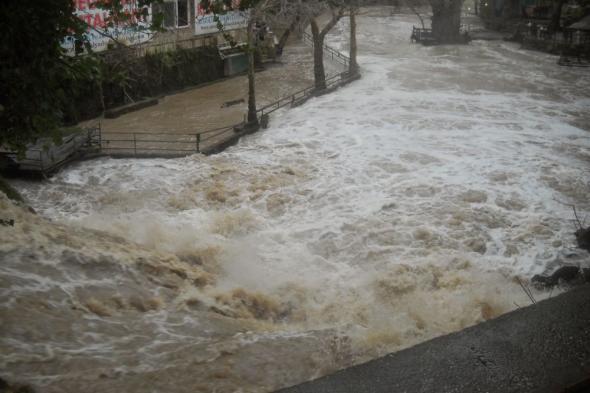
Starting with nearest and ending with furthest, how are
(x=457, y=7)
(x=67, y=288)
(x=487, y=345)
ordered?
(x=487, y=345) < (x=67, y=288) < (x=457, y=7)

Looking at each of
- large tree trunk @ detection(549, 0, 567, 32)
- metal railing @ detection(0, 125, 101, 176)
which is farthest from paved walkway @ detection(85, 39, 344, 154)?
large tree trunk @ detection(549, 0, 567, 32)

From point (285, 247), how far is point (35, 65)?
8529mm

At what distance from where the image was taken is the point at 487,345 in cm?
753

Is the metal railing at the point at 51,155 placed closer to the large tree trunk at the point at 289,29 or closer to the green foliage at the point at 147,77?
the green foliage at the point at 147,77

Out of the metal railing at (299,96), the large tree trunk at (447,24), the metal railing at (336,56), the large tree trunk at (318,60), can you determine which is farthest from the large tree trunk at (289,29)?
the large tree trunk at (447,24)

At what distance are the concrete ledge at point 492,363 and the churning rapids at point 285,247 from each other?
3.02ft

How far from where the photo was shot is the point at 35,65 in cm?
595

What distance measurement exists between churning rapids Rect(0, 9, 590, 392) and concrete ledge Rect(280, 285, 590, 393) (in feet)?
3.02

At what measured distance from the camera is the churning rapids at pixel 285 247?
8.05 metres

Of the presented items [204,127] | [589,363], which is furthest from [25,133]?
[204,127]

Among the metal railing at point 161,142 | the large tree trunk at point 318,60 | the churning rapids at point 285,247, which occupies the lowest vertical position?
the churning rapids at point 285,247

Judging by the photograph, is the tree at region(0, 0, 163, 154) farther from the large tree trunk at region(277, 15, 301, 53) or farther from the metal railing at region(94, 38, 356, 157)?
the large tree trunk at region(277, 15, 301, 53)

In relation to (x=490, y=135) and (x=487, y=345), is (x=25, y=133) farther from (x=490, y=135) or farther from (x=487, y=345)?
(x=490, y=135)

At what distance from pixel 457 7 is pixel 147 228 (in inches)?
1568
